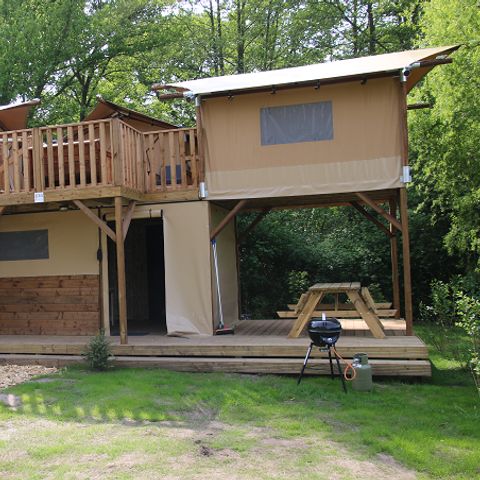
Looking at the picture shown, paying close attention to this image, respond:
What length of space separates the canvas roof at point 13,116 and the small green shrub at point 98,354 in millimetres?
4625

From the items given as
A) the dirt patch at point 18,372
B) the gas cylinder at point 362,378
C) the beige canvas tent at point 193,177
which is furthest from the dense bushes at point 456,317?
the dirt patch at point 18,372

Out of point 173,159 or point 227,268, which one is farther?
point 227,268

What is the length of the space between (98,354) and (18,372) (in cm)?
124

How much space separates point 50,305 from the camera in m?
9.06

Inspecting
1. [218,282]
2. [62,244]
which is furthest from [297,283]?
[62,244]

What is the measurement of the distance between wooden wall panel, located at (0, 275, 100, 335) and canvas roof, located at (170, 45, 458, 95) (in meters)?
3.75

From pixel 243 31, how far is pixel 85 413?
59.1ft

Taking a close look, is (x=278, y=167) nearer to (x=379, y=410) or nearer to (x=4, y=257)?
(x=379, y=410)

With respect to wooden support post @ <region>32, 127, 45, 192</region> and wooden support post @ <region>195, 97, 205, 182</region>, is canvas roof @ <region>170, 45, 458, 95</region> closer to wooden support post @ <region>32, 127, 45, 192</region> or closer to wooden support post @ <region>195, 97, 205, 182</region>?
wooden support post @ <region>195, 97, 205, 182</region>

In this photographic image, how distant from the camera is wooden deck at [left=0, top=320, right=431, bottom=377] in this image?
21.9ft

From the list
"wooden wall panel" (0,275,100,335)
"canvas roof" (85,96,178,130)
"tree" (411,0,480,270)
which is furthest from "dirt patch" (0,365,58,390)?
"tree" (411,0,480,270)

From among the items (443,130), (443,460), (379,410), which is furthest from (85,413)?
(443,130)

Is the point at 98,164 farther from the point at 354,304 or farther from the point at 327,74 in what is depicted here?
the point at 354,304

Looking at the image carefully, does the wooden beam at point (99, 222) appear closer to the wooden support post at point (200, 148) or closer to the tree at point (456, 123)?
the wooden support post at point (200, 148)
